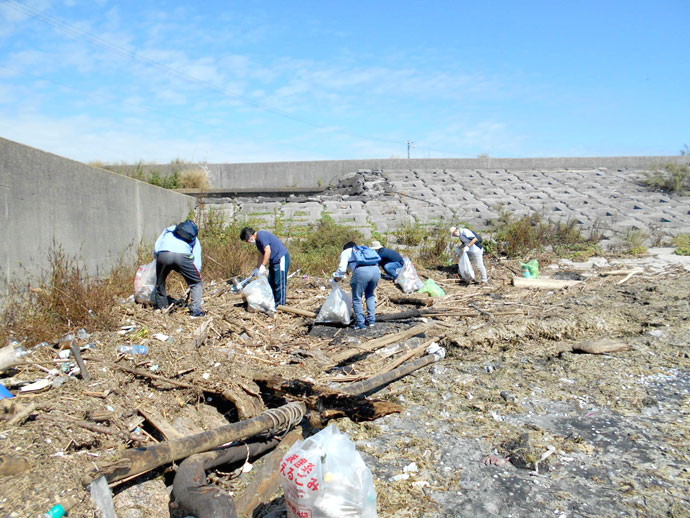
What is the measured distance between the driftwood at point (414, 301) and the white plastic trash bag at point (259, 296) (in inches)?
93.8

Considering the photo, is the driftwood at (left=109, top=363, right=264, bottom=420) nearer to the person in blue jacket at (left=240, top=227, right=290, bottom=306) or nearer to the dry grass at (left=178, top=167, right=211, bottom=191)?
the person in blue jacket at (left=240, top=227, right=290, bottom=306)

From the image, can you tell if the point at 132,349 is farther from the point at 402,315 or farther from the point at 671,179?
the point at 671,179

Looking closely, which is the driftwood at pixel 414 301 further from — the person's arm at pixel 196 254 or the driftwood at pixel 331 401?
the driftwood at pixel 331 401

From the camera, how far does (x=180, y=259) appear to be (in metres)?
6.55

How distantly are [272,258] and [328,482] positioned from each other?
5446 millimetres

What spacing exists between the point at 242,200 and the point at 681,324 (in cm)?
1281

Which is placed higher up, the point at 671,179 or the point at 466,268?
the point at 671,179

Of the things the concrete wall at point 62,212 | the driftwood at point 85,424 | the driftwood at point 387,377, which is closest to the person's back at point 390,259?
the driftwood at point 387,377

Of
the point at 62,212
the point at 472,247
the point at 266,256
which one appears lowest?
the point at 472,247

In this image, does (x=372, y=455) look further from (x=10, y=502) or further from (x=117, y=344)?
(x=117, y=344)

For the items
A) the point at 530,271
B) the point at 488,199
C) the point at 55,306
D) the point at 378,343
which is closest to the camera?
the point at 55,306

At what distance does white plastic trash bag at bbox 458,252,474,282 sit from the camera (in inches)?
402

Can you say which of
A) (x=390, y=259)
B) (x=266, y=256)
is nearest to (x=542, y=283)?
(x=390, y=259)

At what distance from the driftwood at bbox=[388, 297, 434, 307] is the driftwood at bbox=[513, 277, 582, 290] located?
8.82ft
